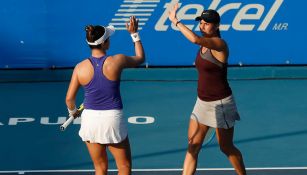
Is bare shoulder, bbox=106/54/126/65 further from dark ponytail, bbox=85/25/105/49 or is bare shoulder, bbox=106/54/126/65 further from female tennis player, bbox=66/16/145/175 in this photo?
dark ponytail, bbox=85/25/105/49

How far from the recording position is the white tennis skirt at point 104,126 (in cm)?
758

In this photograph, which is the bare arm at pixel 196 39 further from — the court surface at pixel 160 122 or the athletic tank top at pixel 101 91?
the court surface at pixel 160 122

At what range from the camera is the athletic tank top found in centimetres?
755

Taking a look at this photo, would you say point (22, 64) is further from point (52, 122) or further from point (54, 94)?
point (52, 122)

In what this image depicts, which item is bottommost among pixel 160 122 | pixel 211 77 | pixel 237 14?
pixel 160 122

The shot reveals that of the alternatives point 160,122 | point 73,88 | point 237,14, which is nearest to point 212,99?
point 73,88

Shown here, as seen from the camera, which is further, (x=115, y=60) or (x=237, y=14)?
(x=237, y=14)

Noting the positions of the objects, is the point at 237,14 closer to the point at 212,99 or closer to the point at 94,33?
the point at 212,99

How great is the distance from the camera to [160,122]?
11945 millimetres

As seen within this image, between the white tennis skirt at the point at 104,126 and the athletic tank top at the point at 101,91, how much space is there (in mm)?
60

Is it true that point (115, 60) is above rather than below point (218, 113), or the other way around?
above

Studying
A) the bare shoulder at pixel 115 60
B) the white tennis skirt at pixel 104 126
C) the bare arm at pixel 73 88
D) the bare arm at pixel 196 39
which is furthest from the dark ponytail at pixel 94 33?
the bare arm at pixel 196 39

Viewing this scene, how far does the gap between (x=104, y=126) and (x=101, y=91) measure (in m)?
0.34

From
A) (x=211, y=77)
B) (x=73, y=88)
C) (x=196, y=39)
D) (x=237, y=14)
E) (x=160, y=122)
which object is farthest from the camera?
(x=237, y=14)
